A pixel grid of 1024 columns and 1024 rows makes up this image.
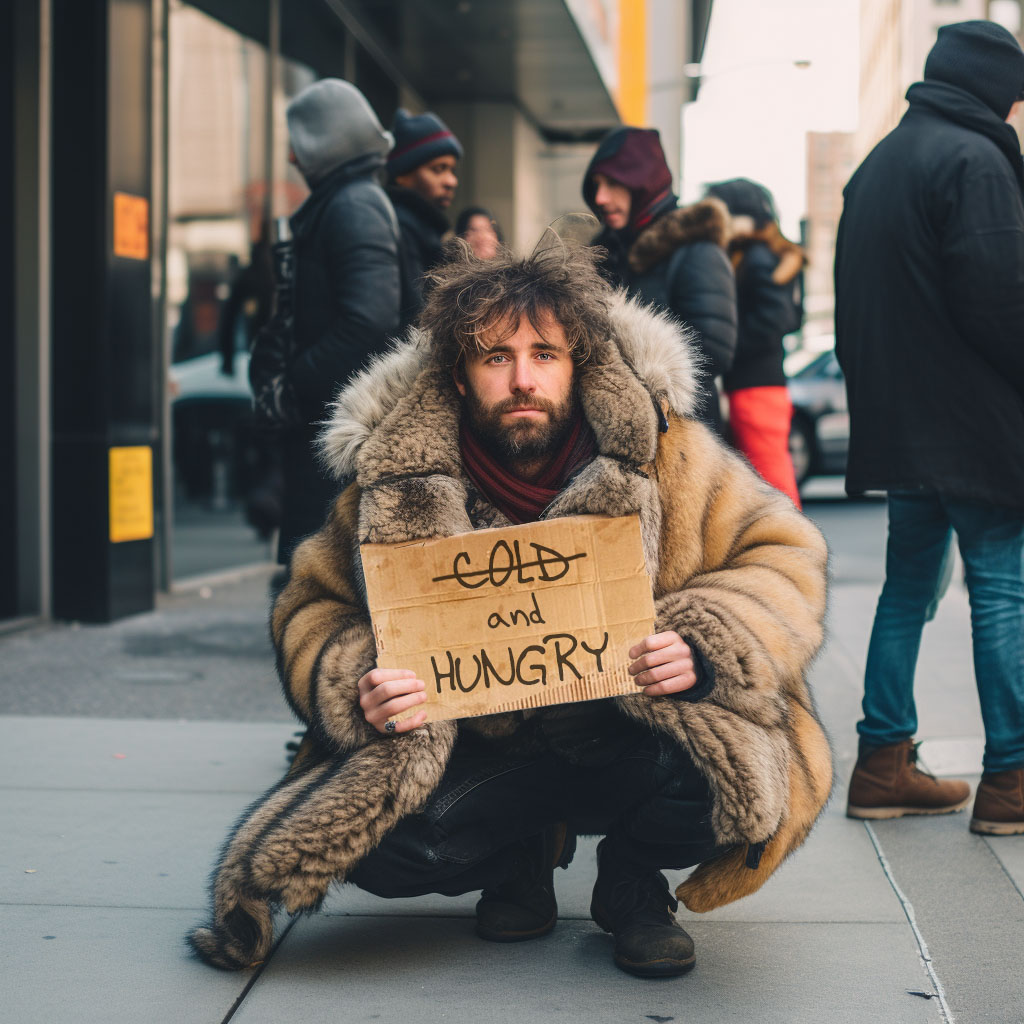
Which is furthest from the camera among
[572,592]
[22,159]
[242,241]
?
[242,241]

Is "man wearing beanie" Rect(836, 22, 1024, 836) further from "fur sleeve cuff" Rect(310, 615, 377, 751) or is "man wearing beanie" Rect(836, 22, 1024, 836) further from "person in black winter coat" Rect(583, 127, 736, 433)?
"fur sleeve cuff" Rect(310, 615, 377, 751)

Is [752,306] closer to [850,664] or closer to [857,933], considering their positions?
[850,664]

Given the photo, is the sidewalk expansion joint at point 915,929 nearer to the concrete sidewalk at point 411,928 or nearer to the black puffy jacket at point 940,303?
the concrete sidewalk at point 411,928

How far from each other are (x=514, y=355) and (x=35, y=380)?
15.9 feet

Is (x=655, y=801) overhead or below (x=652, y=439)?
below

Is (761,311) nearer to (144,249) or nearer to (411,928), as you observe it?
(411,928)

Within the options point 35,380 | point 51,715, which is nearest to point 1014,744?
point 51,715

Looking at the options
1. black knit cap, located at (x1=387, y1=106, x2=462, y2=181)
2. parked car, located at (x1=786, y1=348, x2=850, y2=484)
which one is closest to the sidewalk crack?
black knit cap, located at (x1=387, y1=106, x2=462, y2=181)

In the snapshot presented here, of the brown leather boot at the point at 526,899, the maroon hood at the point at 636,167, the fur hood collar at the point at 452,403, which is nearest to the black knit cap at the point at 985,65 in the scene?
the maroon hood at the point at 636,167

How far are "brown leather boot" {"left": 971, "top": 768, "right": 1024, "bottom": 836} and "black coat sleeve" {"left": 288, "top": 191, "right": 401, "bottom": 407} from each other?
6.98ft

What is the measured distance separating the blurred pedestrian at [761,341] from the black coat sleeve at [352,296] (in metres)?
1.50

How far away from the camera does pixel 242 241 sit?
966 centimetres

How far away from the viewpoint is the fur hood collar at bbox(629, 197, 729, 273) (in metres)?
4.74

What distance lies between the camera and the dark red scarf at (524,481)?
10.1 feet
